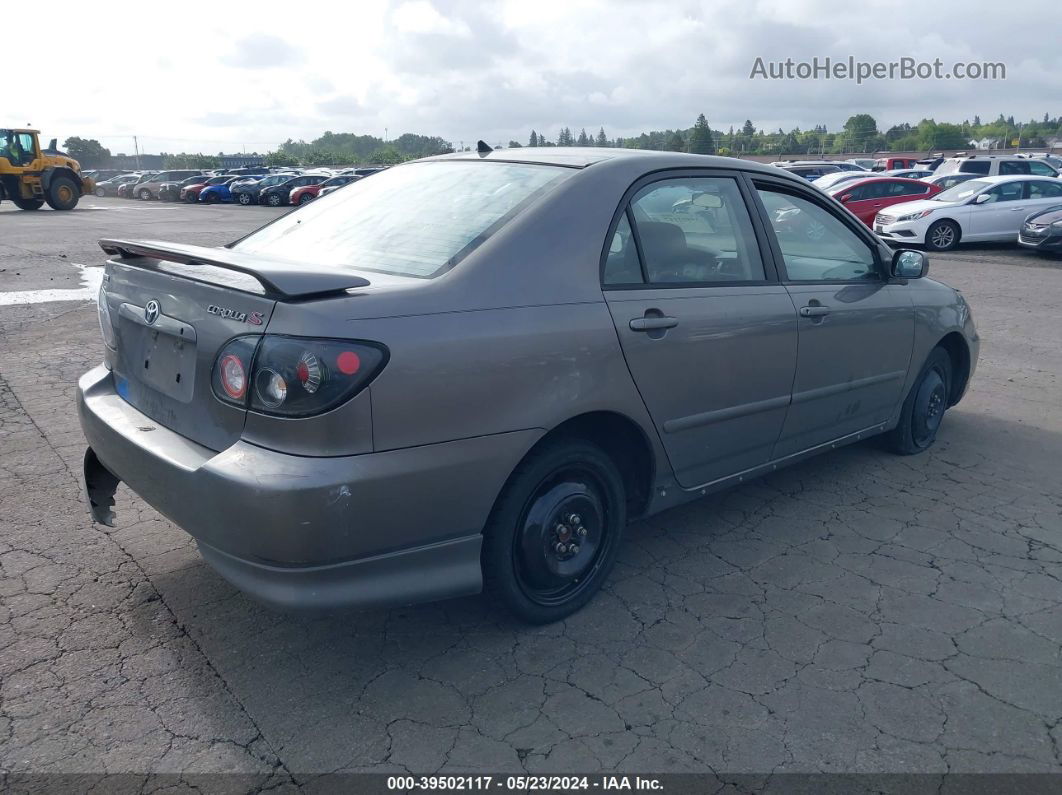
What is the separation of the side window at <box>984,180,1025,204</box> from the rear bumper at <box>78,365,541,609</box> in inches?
708

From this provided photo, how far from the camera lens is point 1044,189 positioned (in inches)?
708

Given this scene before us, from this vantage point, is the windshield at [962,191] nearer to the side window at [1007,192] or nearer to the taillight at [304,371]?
the side window at [1007,192]

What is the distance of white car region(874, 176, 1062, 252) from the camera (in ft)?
57.3

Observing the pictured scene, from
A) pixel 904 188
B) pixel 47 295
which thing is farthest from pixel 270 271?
pixel 904 188

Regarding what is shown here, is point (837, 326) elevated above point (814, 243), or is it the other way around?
point (814, 243)

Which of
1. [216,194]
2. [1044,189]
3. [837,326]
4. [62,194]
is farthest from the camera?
[216,194]

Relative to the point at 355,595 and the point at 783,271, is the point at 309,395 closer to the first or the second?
the point at 355,595

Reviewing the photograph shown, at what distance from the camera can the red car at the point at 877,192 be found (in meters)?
20.0

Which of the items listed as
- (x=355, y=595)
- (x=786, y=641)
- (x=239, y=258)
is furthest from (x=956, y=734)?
(x=239, y=258)

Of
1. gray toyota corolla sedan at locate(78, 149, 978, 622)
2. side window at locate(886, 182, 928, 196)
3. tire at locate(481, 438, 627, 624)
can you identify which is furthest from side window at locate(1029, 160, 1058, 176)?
tire at locate(481, 438, 627, 624)

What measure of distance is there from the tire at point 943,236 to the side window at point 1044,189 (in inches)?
76.1

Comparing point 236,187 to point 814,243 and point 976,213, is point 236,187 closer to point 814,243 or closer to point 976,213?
point 976,213

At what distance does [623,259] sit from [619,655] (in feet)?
4.79

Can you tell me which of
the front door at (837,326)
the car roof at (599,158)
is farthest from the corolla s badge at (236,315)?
the front door at (837,326)
